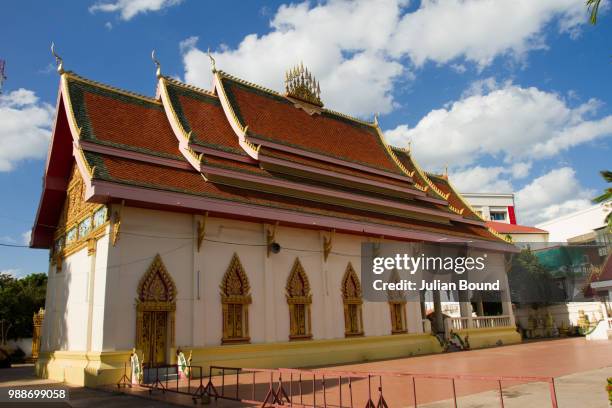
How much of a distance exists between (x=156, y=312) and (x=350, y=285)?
6.58m

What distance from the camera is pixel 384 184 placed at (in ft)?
63.7

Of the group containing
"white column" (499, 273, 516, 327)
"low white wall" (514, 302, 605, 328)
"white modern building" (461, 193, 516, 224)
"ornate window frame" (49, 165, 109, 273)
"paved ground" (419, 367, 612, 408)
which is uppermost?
A: "white modern building" (461, 193, 516, 224)

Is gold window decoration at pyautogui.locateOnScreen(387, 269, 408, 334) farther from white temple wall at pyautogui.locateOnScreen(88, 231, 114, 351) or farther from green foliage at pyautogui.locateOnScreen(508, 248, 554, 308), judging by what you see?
green foliage at pyautogui.locateOnScreen(508, 248, 554, 308)

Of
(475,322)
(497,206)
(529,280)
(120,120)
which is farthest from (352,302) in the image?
(497,206)

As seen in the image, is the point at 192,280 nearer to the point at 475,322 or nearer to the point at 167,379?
the point at 167,379

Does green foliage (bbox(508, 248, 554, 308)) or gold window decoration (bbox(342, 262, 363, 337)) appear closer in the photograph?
gold window decoration (bbox(342, 262, 363, 337))

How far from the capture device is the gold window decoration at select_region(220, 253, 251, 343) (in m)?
13.4

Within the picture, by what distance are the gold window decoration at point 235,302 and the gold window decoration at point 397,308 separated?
5.91 metres

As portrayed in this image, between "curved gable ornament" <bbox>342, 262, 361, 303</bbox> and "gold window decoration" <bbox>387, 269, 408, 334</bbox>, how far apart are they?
1492 millimetres

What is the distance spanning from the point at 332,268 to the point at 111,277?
7.05m

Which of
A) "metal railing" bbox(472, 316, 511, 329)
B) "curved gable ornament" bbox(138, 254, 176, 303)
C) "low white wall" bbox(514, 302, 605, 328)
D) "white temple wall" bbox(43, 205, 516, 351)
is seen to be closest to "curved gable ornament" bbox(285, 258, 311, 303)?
"white temple wall" bbox(43, 205, 516, 351)

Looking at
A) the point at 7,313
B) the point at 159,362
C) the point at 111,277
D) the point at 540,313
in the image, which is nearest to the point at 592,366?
the point at 159,362

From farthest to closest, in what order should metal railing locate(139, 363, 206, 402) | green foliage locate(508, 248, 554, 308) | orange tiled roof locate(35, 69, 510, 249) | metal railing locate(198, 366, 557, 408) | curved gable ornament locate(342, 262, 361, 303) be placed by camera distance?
green foliage locate(508, 248, 554, 308)
curved gable ornament locate(342, 262, 361, 303)
orange tiled roof locate(35, 69, 510, 249)
metal railing locate(139, 363, 206, 402)
metal railing locate(198, 366, 557, 408)

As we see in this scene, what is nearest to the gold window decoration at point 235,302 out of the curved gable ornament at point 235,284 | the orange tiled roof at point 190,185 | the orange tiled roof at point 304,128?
the curved gable ornament at point 235,284
